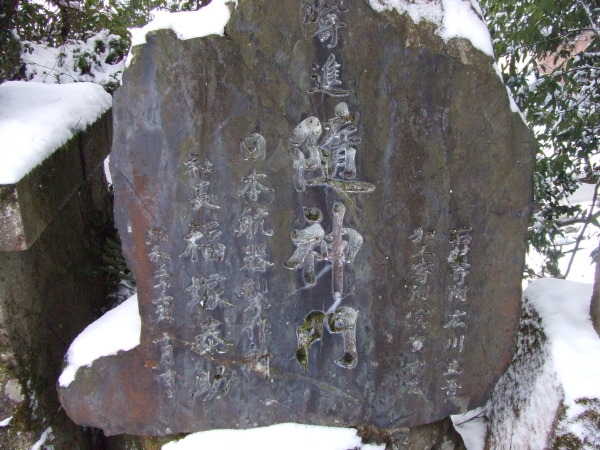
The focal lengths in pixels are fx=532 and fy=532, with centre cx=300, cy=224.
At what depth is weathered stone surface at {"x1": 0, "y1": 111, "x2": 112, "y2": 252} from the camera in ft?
6.39

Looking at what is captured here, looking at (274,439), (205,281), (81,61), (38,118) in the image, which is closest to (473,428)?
(274,439)

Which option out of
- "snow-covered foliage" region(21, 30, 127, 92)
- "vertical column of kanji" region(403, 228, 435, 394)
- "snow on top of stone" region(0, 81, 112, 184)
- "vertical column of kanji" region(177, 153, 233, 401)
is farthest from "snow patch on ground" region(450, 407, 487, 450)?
"snow-covered foliage" region(21, 30, 127, 92)

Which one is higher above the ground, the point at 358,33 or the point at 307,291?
the point at 358,33

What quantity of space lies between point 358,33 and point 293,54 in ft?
0.82

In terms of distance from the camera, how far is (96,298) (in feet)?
10.6

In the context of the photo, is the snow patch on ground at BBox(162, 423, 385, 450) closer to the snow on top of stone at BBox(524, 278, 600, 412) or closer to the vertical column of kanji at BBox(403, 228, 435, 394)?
the vertical column of kanji at BBox(403, 228, 435, 394)

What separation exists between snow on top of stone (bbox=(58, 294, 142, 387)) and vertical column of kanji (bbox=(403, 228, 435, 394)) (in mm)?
1159

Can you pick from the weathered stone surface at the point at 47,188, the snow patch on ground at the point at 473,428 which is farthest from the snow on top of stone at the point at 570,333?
the weathered stone surface at the point at 47,188

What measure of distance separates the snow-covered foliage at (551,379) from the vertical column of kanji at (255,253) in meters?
1.14

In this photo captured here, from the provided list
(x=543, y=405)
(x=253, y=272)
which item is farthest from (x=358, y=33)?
(x=543, y=405)

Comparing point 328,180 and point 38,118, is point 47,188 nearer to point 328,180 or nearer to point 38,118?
point 38,118

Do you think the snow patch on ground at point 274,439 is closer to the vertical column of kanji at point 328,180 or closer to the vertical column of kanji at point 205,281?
the vertical column of kanji at point 205,281

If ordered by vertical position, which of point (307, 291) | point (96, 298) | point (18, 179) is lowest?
point (96, 298)

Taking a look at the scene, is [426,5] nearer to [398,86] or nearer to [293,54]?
[398,86]
